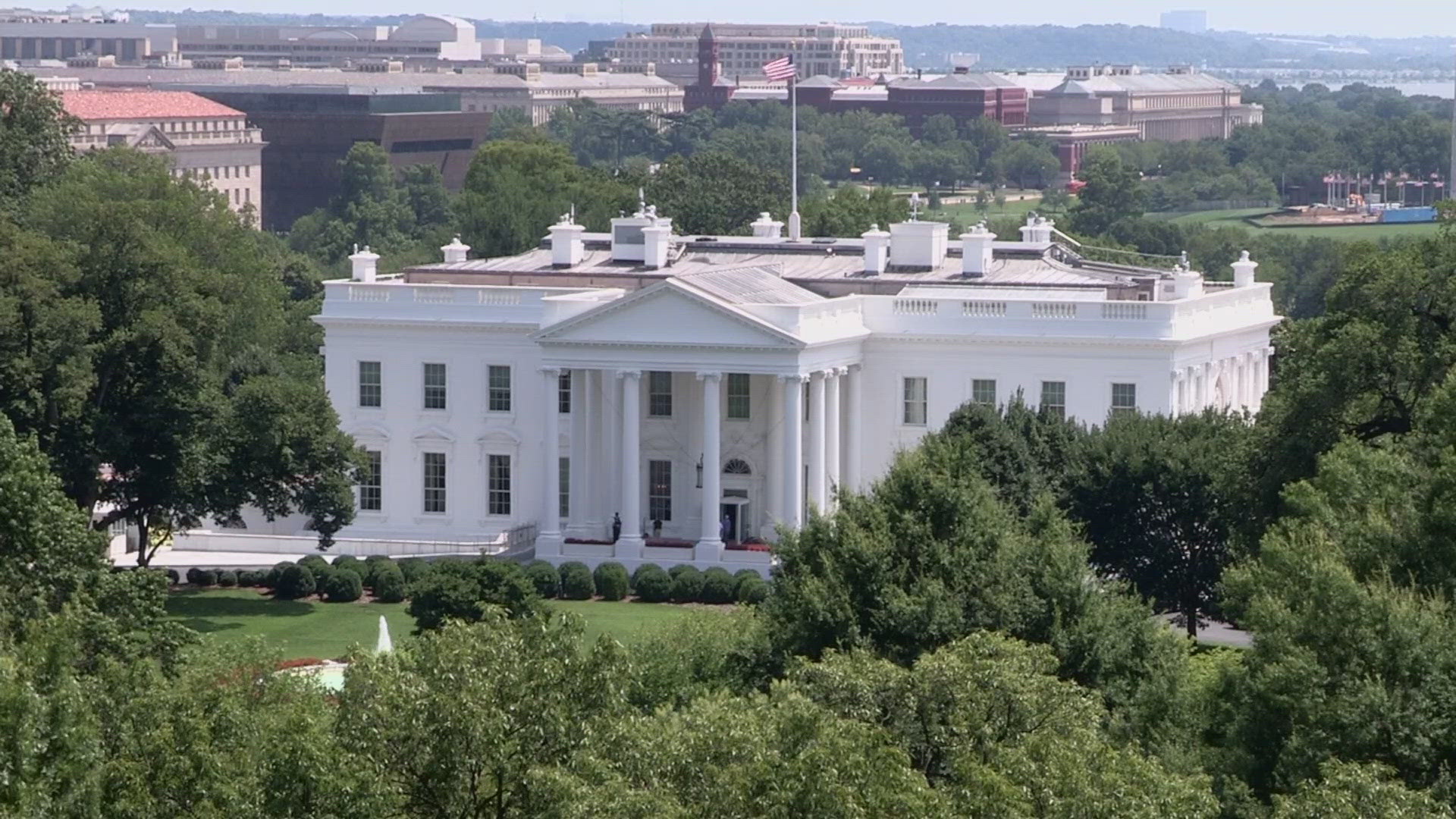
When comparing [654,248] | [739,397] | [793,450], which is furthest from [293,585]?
[654,248]

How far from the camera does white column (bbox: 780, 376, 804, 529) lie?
99.2 m

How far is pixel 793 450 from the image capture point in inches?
3912

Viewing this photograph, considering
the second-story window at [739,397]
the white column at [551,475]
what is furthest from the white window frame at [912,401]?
the white column at [551,475]

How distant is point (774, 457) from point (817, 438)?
1576 millimetres

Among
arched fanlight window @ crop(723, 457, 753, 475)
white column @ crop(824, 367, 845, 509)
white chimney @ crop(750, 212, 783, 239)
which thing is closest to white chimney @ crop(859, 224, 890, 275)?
white column @ crop(824, 367, 845, 509)

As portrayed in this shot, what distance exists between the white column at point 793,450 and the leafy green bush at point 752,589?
4785mm

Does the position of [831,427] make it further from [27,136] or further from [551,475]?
[27,136]

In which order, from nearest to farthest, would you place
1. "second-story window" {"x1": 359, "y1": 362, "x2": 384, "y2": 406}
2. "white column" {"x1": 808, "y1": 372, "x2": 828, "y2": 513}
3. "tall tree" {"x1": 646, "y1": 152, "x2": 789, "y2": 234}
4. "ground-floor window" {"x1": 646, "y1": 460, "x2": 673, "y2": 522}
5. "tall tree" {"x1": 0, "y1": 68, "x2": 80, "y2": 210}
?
"white column" {"x1": 808, "y1": 372, "x2": 828, "y2": 513} → "ground-floor window" {"x1": 646, "y1": 460, "x2": 673, "y2": 522} → "second-story window" {"x1": 359, "y1": 362, "x2": 384, "y2": 406} → "tall tree" {"x1": 0, "y1": 68, "x2": 80, "y2": 210} → "tall tree" {"x1": 646, "y1": 152, "x2": 789, "y2": 234}

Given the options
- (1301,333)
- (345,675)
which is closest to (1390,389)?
(1301,333)

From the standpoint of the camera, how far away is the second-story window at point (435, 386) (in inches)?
4129

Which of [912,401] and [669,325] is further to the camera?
[912,401]

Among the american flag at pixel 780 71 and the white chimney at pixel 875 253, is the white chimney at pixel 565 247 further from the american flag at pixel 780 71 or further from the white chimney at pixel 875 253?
the american flag at pixel 780 71

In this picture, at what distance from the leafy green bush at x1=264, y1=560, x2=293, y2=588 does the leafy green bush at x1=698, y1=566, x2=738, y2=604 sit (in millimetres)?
10480

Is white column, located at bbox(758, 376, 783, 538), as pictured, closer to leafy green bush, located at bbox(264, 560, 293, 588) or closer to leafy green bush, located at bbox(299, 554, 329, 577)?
leafy green bush, located at bbox(299, 554, 329, 577)
